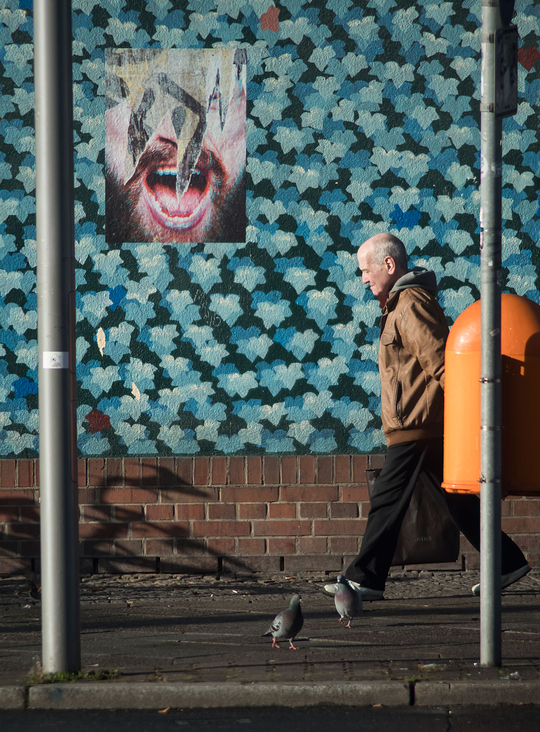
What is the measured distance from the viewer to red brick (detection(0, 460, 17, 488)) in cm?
729

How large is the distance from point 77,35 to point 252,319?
2520mm

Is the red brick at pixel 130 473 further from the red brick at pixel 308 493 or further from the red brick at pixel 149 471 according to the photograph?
the red brick at pixel 308 493

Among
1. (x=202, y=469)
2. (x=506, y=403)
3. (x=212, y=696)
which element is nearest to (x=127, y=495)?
(x=202, y=469)

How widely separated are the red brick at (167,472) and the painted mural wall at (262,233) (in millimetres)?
138

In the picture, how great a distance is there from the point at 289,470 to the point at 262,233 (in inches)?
71.5

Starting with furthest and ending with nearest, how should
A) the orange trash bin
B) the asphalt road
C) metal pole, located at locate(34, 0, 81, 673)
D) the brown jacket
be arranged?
1. the brown jacket
2. the orange trash bin
3. metal pole, located at locate(34, 0, 81, 673)
4. the asphalt road

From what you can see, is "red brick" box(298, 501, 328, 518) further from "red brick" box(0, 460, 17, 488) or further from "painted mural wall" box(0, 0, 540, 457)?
"red brick" box(0, 460, 17, 488)

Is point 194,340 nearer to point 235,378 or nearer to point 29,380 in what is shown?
point 235,378

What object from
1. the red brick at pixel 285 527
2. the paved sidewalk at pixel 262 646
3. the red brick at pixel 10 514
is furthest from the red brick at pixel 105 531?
the red brick at pixel 285 527

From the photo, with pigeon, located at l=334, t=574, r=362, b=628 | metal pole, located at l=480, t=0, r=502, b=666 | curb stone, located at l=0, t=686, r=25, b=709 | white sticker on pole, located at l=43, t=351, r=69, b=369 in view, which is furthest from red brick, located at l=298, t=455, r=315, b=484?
curb stone, located at l=0, t=686, r=25, b=709

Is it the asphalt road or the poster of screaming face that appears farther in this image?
the poster of screaming face

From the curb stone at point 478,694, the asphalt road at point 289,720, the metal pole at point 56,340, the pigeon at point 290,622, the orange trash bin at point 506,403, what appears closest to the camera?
the asphalt road at point 289,720

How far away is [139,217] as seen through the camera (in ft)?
24.2

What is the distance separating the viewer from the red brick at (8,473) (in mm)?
7285
